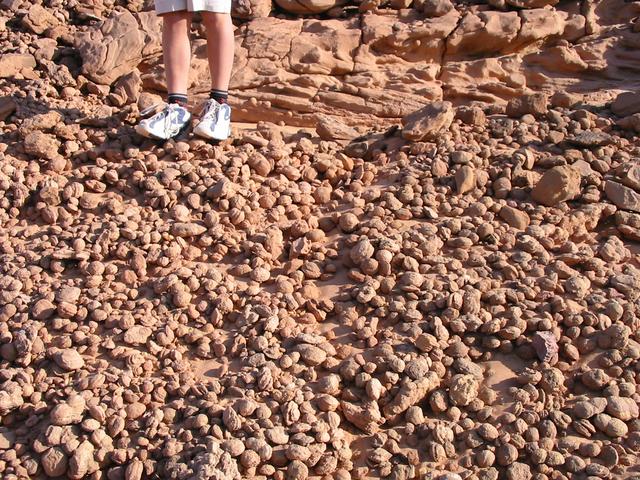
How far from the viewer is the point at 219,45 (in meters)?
3.06

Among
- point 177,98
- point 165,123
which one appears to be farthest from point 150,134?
point 177,98

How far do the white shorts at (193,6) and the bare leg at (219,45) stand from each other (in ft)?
0.09

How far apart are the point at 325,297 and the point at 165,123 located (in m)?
1.11

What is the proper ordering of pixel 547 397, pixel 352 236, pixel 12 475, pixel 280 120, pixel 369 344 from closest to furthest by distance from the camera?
pixel 12 475, pixel 547 397, pixel 369 344, pixel 352 236, pixel 280 120

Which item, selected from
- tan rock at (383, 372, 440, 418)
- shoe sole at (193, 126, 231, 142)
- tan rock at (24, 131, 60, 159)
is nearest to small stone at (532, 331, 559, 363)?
tan rock at (383, 372, 440, 418)

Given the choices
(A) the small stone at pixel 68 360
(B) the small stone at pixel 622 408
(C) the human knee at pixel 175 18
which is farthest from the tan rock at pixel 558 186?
(A) the small stone at pixel 68 360

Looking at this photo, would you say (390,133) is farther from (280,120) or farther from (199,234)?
(199,234)

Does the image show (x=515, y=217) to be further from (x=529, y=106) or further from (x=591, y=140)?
(x=529, y=106)

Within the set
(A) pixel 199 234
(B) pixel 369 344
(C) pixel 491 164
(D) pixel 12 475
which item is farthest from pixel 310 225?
(D) pixel 12 475

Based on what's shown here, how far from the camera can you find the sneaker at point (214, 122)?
9.71 feet

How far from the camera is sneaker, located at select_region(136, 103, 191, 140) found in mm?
2953

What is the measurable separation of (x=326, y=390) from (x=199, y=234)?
822 millimetres

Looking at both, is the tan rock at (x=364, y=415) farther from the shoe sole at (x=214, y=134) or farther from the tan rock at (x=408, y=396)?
the shoe sole at (x=214, y=134)

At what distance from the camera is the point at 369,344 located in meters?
2.26
